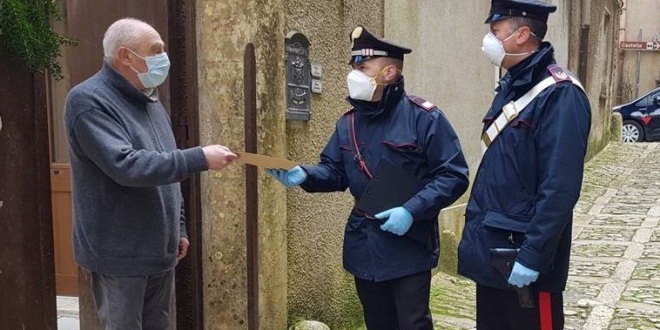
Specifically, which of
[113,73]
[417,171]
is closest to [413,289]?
[417,171]

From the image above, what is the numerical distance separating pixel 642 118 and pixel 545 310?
1642cm

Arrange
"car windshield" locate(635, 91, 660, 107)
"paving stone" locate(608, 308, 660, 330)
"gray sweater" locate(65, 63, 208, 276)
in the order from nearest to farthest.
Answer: "gray sweater" locate(65, 63, 208, 276) < "paving stone" locate(608, 308, 660, 330) < "car windshield" locate(635, 91, 660, 107)

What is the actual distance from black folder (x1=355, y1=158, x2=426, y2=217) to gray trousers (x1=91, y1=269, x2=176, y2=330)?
93 cm

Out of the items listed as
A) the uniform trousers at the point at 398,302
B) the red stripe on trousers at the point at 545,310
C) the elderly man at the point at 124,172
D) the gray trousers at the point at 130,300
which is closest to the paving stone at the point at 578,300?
the uniform trousers at the point at 398,302

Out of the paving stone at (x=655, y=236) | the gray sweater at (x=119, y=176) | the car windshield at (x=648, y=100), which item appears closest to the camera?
the gray sweater at (x=119, y=176)

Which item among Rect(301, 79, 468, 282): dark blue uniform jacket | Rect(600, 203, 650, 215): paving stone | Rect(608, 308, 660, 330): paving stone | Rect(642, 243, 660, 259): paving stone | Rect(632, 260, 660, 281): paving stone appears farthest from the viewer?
Rect(600, 203, 650, 215): paving stone

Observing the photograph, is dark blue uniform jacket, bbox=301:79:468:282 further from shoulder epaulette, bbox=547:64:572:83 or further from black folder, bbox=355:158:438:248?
shoulder epaulette, bbox=547:64:572:83

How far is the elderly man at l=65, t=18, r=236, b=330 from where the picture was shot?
250cm

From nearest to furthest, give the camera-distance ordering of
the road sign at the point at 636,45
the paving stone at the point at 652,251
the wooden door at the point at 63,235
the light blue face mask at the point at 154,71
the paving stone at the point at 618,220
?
the light blue face mask at the point at 154,71 → the wooden door at the point at 63,235 → the paving stone at the point at 652,251 → the paving stone at the point at 618,220 → the road sign at the point at 636,45

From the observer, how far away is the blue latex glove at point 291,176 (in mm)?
3084

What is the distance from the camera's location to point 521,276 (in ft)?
8.29

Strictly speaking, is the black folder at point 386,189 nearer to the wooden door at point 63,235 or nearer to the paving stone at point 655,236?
the wooden door at point 63,235

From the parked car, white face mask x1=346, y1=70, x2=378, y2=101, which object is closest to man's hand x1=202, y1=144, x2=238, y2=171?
white face mask x1=346, y1=70, x2=378, y2=101

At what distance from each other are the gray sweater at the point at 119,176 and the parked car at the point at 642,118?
16274 millimetres
